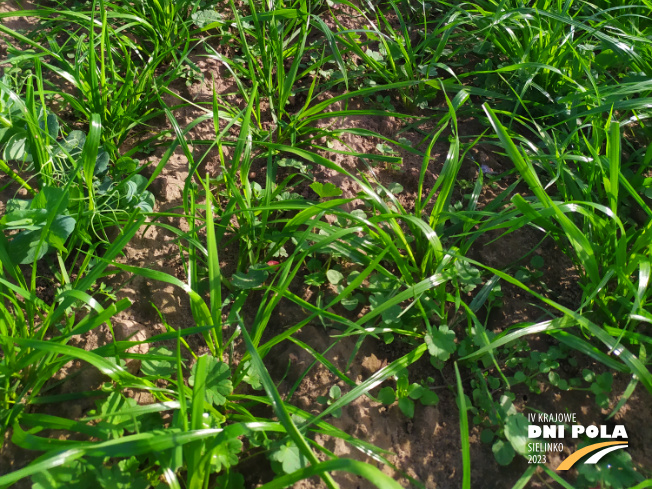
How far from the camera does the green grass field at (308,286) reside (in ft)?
3.42

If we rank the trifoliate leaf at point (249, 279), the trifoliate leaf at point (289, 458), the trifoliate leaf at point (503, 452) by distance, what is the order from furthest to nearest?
the trifoliate leaf at point (249, 279) → the trifoliate leaf at point (503, 452) → the trifoliate leaf at point (289, 458)

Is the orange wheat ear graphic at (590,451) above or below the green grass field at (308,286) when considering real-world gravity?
below

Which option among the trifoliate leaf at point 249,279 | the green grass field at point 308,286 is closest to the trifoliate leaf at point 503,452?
the green grass field at point 308,286

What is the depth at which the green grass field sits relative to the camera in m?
1.04

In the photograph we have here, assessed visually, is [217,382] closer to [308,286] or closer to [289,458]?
[289,458]

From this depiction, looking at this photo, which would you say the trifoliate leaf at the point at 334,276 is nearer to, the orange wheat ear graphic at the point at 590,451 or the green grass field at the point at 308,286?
the green grass field at the point at 308,286

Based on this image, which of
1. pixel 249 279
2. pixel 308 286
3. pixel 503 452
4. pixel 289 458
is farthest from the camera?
pixel 308 286

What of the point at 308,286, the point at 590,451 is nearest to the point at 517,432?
the point at 590,451

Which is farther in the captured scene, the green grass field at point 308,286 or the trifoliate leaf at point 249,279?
the trifoliate leaf at point 249,279

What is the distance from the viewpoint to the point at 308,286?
1397mm

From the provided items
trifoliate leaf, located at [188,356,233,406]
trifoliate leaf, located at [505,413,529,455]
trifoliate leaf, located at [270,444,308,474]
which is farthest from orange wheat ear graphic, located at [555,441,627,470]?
trifoliate leaf, located at [188,356,233,406]

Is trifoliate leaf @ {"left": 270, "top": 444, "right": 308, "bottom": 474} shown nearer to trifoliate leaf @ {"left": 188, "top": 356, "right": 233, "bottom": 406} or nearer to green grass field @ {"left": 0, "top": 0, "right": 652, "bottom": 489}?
green grass field @ {"left": 0, "top": 0, "right": 652, "bottom": 489}

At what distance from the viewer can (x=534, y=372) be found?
127cm

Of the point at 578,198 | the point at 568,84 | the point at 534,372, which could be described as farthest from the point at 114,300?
the point at 568,84
